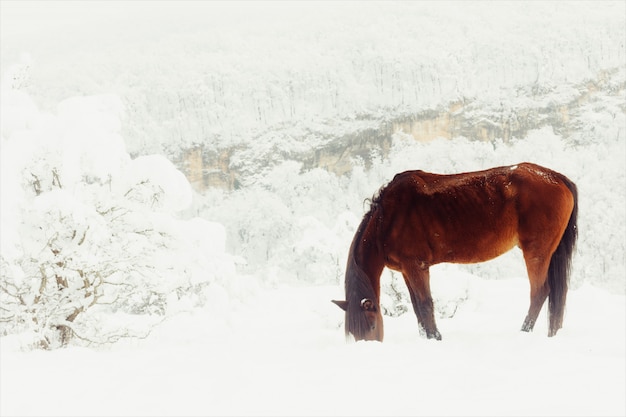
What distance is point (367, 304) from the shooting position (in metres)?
4.14

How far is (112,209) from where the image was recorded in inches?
257

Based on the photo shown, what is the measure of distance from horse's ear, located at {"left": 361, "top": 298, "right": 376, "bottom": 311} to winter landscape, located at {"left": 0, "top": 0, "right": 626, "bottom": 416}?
42cm

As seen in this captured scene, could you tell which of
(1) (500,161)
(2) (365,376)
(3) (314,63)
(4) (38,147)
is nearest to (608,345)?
(2) (365,376)

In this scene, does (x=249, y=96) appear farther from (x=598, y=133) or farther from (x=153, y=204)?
(x=153, y=204)

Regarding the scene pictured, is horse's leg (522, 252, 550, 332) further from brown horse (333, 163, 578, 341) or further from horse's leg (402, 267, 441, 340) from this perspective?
horse's leg (402, 267, 441, 340)

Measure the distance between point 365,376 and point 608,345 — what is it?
2065 mm

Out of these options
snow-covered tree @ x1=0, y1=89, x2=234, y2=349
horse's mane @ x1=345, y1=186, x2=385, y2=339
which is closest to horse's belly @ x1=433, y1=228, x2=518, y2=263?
horse's mane @ x1=345, y1=186, x2=385, y2=339

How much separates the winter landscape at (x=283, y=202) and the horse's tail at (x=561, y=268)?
233 mm

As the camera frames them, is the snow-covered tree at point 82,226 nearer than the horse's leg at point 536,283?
No

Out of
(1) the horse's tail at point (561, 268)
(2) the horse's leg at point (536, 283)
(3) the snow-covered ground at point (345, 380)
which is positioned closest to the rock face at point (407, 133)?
(1) the horse's tail at point (561, 268)

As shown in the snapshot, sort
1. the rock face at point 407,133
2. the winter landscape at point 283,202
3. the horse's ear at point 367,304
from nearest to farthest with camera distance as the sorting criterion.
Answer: the winter landscape at point 283,202, the horse's ear at point 367,304, the rock face at point 407,133

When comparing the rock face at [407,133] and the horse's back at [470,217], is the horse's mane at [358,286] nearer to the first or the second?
the horse's back at [470,217]

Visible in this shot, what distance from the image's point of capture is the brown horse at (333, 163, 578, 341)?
4.24m

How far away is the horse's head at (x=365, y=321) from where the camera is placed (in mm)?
4152
